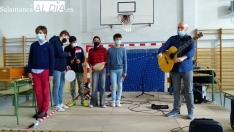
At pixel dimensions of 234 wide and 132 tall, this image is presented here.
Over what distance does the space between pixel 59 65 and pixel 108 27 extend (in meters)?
3.54

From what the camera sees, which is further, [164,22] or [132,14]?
[164,22]

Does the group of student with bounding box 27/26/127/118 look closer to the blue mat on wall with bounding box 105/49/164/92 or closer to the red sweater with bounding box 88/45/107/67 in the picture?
the red sweater with bounding box 88/45/107/67

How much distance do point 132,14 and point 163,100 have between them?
9.13 feet

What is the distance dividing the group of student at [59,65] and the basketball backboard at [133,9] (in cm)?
235

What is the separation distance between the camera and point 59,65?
4.29 metres

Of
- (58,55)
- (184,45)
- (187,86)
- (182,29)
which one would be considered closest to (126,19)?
(58,55)

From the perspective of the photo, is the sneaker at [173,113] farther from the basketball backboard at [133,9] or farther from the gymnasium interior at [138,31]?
the basketball backboard at [133,9]

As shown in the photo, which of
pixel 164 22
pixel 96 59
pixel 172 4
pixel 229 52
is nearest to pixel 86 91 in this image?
pixel 96 59

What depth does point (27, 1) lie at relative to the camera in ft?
25.8

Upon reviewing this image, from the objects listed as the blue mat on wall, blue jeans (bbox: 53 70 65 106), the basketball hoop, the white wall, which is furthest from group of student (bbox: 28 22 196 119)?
the white wall

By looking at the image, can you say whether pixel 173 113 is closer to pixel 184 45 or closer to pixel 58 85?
pixel 184 45

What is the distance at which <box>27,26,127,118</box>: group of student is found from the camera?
146 inches

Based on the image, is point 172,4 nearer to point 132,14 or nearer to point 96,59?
point 132,14

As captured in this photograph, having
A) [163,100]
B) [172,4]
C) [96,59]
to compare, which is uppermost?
[172,4]
